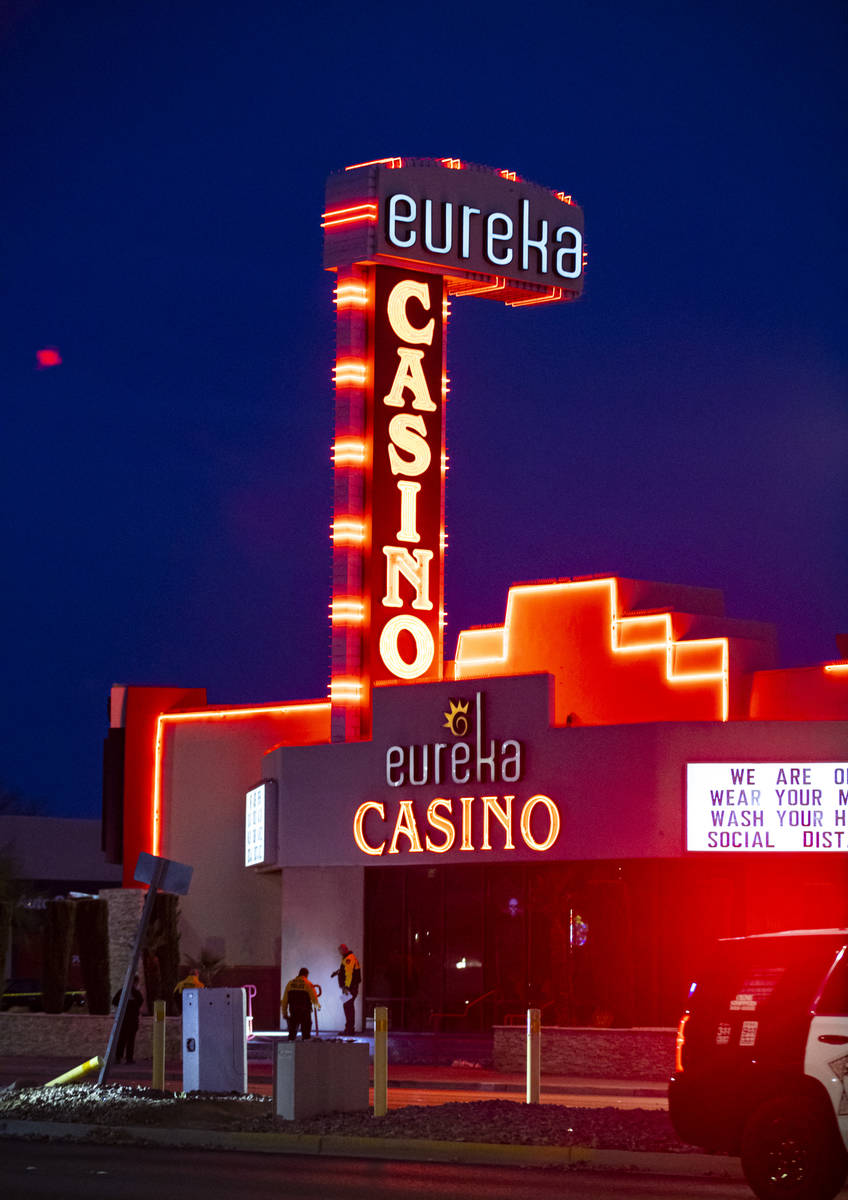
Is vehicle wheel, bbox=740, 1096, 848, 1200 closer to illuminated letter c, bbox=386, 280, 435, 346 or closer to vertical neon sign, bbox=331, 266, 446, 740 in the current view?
vertical neon sign, bbox=331, 266, 446, 740

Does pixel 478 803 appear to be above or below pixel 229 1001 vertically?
above

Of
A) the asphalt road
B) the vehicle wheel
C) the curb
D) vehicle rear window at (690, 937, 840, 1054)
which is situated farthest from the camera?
the curb

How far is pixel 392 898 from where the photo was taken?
3819 centimetres

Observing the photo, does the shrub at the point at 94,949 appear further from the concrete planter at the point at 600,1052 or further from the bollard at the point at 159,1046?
the bollard at the point at 159,1046

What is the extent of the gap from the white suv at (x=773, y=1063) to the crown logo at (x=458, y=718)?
2298 centimetres

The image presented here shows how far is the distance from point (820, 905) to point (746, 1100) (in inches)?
845

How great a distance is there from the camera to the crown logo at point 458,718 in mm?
36875

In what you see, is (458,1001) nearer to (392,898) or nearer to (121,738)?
(392,898)

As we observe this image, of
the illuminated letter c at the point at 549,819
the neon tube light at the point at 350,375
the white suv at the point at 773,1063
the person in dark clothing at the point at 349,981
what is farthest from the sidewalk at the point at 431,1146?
the neon tube light at the point at 350,375

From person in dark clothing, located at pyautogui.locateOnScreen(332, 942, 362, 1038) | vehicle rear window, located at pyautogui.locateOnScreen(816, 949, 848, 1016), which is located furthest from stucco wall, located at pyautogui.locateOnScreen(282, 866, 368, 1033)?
vehicle rear window, located at pyautogui.locateOnScreen(816, 949, 848, 1016)

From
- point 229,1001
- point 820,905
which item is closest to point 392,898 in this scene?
point 820,905

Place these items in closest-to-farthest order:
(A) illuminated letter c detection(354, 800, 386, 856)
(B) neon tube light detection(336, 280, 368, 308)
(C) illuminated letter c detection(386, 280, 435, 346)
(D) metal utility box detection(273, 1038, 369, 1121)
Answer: (D) metal utility box detection(273, 1038, 369, 1121) → (A) illuminated letter c detection(354, 800, 386, 856) → (B) neon tube light detection(336, 280, 368, 308) → (C) illuminated letter c detection(386, 280, 435, 346)

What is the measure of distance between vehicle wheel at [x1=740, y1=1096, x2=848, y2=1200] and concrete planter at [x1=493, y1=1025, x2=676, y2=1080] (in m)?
15.6

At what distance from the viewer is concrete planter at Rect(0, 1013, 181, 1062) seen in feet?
118
